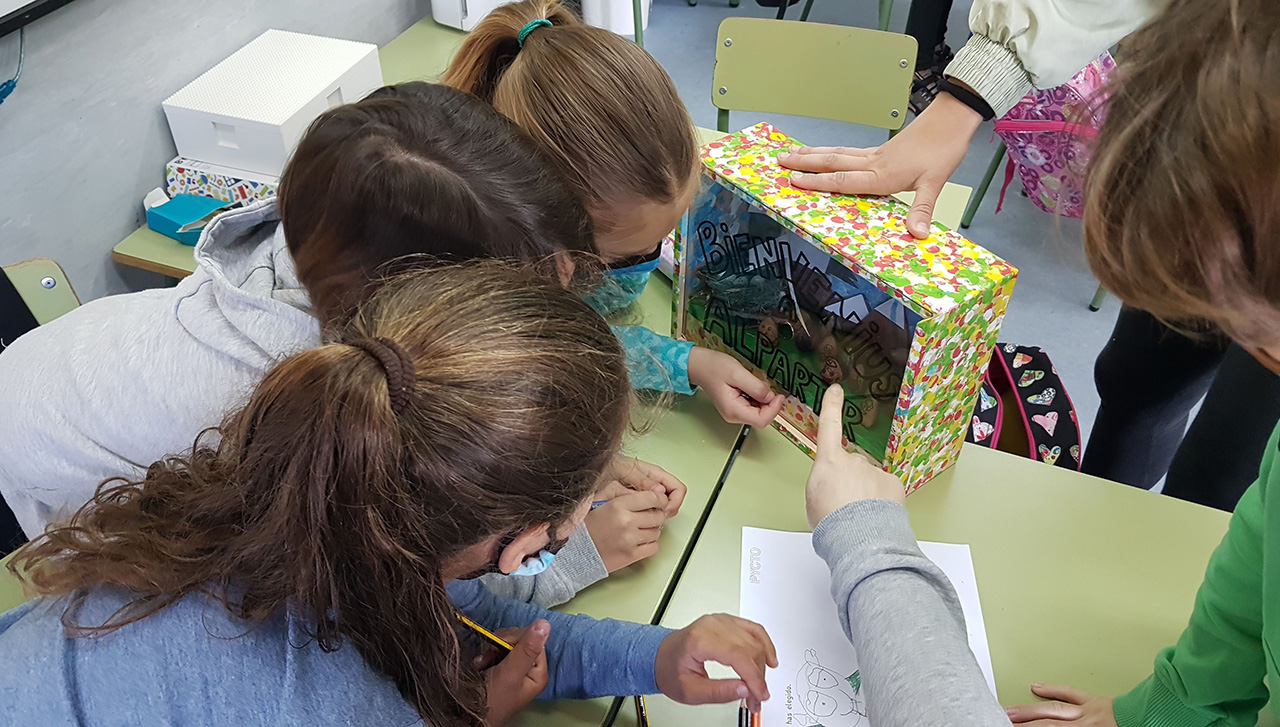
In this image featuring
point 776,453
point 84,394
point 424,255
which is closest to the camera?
point 424,255

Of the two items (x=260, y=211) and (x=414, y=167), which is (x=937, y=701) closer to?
(x=414, y=167)

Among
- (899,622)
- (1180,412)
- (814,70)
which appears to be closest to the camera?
(899,622)

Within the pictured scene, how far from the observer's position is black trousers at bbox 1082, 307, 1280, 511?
3.41ft

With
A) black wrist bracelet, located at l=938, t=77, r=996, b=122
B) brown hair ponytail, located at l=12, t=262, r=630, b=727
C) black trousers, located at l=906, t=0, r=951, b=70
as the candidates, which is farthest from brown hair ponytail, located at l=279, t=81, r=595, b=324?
black trousers, located at l=906, t=0, r=951, b=70

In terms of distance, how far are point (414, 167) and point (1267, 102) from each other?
587 mm

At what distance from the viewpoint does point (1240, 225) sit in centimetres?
44

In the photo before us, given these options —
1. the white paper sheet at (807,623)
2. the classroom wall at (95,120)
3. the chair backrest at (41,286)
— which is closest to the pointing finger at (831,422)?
the white paper sheet at (807,623)

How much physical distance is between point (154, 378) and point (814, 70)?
1.19m

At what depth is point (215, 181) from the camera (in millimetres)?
1493

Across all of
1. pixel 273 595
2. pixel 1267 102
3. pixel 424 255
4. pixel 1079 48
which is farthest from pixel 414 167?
pixel 1079 48

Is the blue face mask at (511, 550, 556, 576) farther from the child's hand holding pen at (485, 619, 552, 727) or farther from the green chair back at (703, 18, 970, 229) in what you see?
the green chair back at (703, 18, 970, 229)

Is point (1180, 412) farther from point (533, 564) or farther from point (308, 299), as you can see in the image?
point (308, 299)

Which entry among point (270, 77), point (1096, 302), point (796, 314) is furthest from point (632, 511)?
point (1096, 302)

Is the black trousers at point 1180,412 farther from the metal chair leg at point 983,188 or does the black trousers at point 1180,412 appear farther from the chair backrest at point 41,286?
the chair backrest at point 41,286
